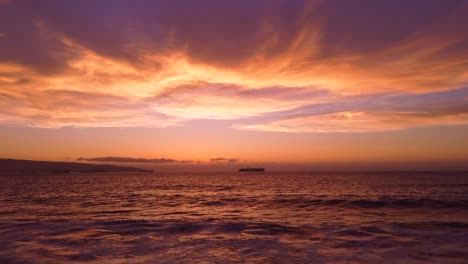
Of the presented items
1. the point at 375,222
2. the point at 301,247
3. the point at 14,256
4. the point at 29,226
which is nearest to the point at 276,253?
the point at 301,247

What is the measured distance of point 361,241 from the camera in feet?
48.6

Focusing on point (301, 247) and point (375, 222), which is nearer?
point (301, 247)

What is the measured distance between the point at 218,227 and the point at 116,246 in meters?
6.70

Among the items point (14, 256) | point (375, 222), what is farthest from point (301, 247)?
point (14, 256)

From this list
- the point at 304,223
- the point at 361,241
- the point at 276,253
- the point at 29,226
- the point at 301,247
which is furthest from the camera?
the point at 304,223

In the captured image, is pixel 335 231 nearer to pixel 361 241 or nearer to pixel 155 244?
pixel 361 241

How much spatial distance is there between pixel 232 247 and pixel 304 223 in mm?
8011

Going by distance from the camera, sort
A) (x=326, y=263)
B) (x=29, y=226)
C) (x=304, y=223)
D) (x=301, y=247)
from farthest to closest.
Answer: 1. (x=304, y=223)
2. (x=29, y=226)
3. (x=301, y=247)
4. (x=326, y=263)

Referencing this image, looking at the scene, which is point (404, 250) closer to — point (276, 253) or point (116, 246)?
point (276, 253)

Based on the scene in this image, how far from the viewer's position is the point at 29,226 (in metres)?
19.0

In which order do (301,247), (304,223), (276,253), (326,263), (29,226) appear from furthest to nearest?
(304,223)
(29,226)
(301,247)
(276,253)
(326,263)

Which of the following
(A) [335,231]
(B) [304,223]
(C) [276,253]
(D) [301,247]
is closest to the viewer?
(C) [276,253]

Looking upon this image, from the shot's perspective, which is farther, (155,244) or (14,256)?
(155,244)

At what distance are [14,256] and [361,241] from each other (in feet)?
46.2
